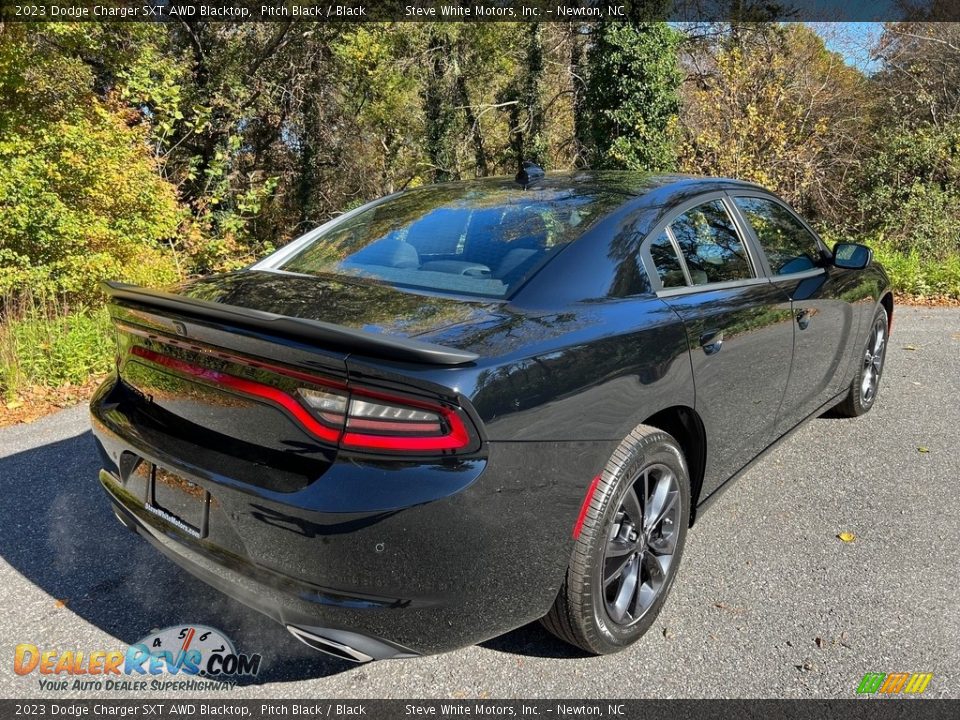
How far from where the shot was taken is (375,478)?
5.51 ft

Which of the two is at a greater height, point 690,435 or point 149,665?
point 690,435

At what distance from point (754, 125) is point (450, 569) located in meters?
12.8

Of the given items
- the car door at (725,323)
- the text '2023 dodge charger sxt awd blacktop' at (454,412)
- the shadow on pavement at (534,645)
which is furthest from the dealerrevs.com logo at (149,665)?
the car door at (725,323)

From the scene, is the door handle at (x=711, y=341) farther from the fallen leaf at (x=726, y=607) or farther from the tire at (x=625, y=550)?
the fallen leaf at (x=726, y=607)

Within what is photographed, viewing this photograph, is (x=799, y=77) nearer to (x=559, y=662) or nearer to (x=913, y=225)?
(x=913, y=225)

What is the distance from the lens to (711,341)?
2.58 meters

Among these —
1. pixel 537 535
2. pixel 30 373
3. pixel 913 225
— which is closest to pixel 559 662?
pixel 537 535

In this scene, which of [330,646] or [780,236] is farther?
[780,236]

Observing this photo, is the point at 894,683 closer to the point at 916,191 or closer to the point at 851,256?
the point at 851,256

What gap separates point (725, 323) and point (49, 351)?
539 cm

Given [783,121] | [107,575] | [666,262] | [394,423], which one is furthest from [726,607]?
[783,121]

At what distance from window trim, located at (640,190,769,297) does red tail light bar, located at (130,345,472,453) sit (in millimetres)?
1129

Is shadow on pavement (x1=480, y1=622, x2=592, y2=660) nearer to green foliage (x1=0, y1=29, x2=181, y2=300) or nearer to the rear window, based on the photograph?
the rear window
